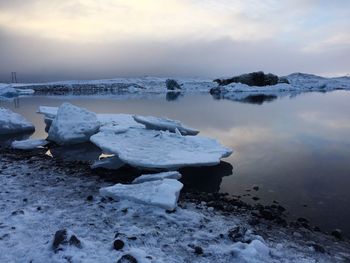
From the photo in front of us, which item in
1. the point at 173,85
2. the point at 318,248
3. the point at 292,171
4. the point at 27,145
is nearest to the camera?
the point at 318,248

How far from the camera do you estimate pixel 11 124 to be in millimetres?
13266

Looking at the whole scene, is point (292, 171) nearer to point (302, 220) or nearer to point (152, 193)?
point (302, 220)

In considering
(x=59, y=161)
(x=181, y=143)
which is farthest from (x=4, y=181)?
(x=181, y=143)

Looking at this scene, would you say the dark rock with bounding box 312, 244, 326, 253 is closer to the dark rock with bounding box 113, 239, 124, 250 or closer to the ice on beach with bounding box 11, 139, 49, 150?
the dark rock with bounding box 113, 239, 124, 250

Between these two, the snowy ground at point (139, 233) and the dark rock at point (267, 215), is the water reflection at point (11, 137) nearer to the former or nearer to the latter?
the snowy ground at point (139, 233)

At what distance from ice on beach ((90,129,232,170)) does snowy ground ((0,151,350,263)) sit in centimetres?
134

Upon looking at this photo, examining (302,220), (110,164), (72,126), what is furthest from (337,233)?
(72,126)

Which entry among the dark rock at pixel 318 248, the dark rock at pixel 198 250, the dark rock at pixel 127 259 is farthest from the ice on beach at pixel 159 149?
the dark rock at pixel 127 259

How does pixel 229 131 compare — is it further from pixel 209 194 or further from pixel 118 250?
pixel 118 250

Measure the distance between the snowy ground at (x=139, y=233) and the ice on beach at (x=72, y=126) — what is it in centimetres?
476

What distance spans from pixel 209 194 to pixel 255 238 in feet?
6.31

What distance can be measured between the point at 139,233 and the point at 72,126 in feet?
24.0

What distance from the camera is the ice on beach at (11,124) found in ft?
42.9

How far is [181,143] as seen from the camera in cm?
862
